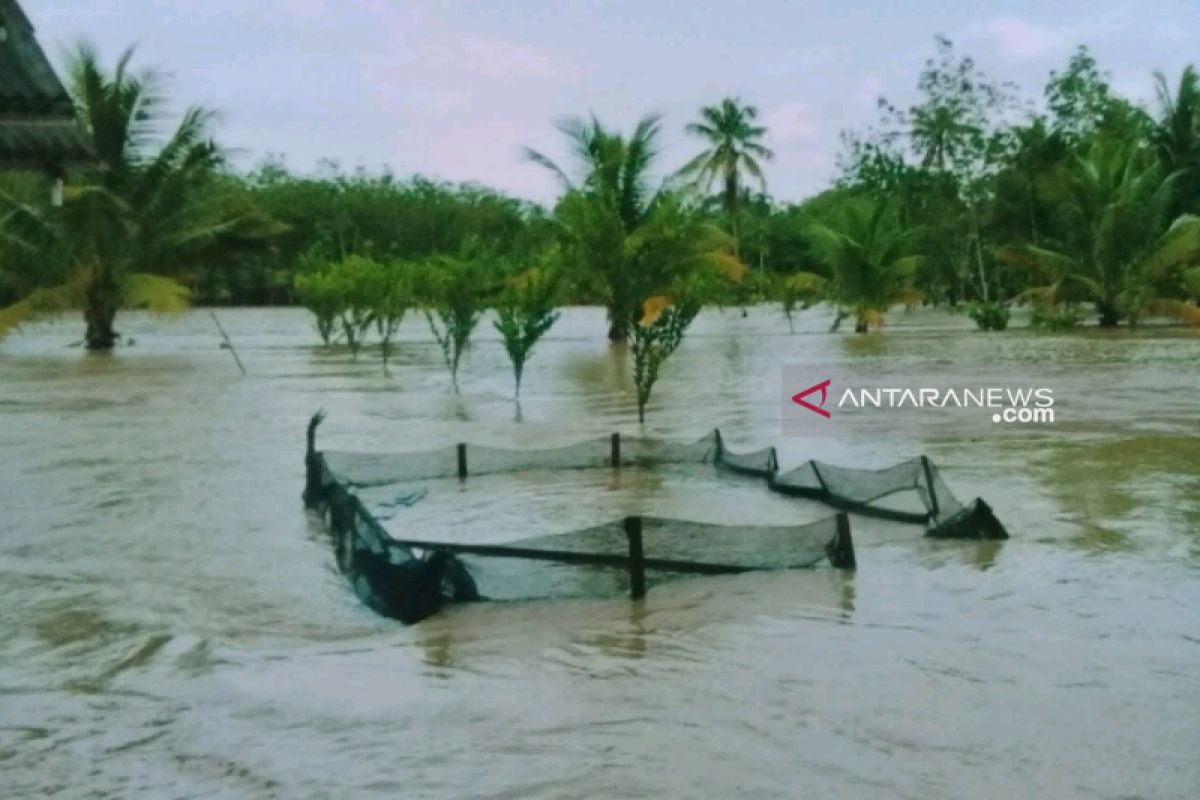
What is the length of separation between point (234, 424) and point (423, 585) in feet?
32.9

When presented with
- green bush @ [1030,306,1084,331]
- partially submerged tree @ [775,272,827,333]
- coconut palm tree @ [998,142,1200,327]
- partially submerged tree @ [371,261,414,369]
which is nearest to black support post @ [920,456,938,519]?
partially submerged tree @ [371,261,414,369]

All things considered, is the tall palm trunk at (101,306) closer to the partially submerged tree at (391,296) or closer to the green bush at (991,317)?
the partially submerged tree at (391,296)

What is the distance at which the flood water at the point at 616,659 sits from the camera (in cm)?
448

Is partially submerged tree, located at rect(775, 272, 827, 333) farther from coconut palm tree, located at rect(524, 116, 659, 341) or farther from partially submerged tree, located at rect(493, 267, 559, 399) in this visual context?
partially submerged tree, located at rect(493, 267, 559, 399)

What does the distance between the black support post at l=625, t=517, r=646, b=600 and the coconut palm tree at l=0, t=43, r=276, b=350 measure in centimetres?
2246

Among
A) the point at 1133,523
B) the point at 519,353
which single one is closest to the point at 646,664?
the point at 1133,523

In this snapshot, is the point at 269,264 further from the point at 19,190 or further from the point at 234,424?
the point at 234,424

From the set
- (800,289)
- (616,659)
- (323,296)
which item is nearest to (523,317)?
(616,659)

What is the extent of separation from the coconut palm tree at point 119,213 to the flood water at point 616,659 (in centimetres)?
1654

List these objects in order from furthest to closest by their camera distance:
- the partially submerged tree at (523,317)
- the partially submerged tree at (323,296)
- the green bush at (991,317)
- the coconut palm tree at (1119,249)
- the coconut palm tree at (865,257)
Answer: the green bush at (991,317) → the coconut palm tree at (865,257) → the coconut palm tree at (1119,249) → the partially submerged tree at (323,296) → the partially submerged tree at (523,317)

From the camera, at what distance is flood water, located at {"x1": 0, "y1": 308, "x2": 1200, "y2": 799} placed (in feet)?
14.7

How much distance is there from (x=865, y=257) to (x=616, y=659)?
2915 cm

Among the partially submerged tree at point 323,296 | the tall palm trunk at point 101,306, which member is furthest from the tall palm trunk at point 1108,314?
the tall palm trunk at point 101,306

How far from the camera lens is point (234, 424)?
1584 centimetres
